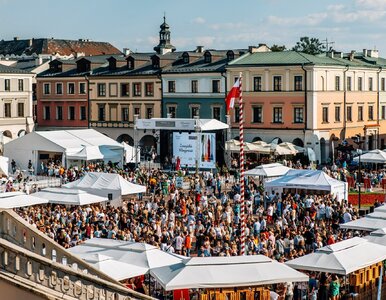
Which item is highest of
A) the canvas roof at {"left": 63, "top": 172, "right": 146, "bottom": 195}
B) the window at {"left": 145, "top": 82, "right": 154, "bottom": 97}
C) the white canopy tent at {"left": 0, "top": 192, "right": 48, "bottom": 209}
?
the window at {"left": 145, "top": 82, "right": 154, "bottom": 97}

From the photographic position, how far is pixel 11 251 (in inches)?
468

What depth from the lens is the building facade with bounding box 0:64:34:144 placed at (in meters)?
64.6

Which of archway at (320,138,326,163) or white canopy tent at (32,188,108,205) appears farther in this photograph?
archway at (320,138,326,163)

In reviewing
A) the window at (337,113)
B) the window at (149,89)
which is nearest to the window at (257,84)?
the window at (337,113)

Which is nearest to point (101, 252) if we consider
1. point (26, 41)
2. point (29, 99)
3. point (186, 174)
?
point (186, 174)

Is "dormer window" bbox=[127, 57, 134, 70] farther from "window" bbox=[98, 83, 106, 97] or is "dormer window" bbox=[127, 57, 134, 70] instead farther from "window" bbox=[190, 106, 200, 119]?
"window" bbox=[190, 106, 200, 119]

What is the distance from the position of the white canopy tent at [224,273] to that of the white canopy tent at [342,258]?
1477 millimetres

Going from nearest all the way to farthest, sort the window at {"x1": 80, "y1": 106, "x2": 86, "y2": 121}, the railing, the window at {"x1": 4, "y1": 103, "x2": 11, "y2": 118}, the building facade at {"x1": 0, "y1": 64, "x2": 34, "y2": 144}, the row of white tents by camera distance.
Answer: the railing → the row of white tents → the building facade at {"x1": 0, "y1": 64, "x2": 34, "y2": 144} → the window at {"x1": 4, "y1": 103, "x2": 11, "y2": 118} → the window at {"x1": 80, "y1": 106, "x2": 86, "y2": 121}

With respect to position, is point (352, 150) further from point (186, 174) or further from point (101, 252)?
point (101, 252)

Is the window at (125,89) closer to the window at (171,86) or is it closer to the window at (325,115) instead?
the window at (171,86)

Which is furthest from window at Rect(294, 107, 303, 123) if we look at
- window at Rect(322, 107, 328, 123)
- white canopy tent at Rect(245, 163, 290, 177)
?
white canopy tent at Rect(245, 163, 290, 177)

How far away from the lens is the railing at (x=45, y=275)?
11.9 metres

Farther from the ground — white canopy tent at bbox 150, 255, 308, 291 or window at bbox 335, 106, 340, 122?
window at bbox 335, 106, 340, 122

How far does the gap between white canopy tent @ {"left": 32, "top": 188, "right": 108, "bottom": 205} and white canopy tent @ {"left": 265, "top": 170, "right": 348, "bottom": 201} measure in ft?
25.6
